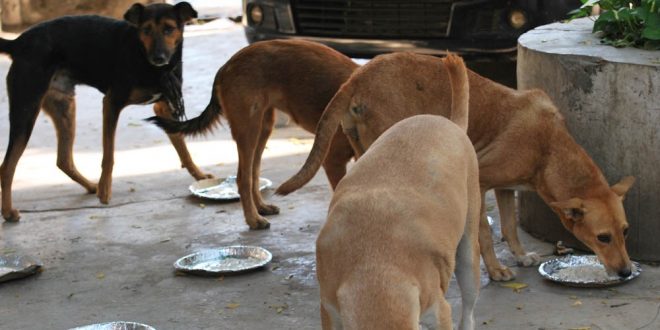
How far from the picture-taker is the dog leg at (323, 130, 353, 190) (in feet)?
22.7

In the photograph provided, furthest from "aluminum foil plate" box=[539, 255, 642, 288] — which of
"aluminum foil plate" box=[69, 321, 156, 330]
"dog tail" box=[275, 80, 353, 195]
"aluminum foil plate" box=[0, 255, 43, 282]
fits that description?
"aluminum foil plate" box=[0, 255, 43, 282]

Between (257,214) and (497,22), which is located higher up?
(497,22)

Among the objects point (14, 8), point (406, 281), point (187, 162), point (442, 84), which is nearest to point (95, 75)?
point (187, 162)

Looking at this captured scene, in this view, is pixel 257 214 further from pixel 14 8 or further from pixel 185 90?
pixel 14 8

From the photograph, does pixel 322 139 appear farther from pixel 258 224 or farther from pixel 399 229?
pixel 399 229

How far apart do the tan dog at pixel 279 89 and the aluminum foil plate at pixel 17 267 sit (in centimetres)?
148

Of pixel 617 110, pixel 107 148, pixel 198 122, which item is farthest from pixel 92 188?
pixel 617 110

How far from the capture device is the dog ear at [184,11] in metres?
7.93

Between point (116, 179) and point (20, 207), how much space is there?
0.93m

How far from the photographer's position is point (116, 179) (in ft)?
29.0

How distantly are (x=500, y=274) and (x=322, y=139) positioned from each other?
52.6 inches

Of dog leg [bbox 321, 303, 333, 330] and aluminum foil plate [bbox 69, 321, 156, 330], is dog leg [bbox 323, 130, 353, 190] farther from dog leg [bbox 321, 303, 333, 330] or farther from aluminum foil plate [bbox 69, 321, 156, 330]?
dog leg [bbox 321, 303, 333, 330]

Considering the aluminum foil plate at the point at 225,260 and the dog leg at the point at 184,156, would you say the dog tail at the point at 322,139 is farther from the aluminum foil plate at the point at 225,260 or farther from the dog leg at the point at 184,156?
the dog leg at the point at 184,156

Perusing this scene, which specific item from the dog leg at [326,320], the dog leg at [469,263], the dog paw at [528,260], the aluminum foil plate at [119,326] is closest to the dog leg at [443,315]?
the dog leg at [326,320]
